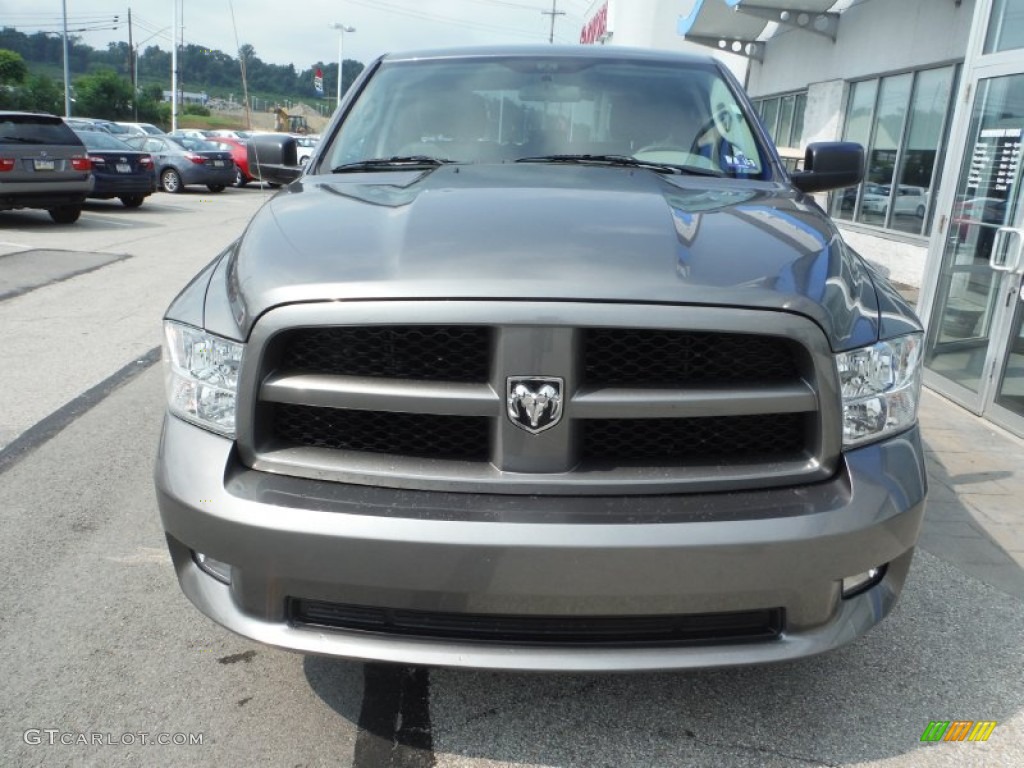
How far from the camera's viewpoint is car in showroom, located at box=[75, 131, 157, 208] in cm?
1688

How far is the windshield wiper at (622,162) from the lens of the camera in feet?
10.3

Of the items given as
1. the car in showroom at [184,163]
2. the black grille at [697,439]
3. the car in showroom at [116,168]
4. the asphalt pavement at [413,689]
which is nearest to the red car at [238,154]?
the car in showroom at [184,163]

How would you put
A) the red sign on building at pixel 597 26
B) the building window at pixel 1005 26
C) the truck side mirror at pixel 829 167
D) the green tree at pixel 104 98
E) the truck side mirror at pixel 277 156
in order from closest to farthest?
1. the truck side mirror at pixel 829 167
2. the truck side mirror at pixel 277 156
3. the building window at pixel 1005 26
4. the red sign on building at pixel 597 26
5. the green tree at pixel 104 98

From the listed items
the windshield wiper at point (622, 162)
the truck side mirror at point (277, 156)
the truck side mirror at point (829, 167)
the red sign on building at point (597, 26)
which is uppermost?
the red sign on building at point (597, 26)

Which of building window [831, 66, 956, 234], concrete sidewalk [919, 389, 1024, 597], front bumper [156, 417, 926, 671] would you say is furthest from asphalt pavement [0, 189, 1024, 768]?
building window [831, 66, 956, 234]

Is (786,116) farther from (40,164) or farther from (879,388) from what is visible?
(879,388)

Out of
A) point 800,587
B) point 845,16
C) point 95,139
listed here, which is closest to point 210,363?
point 800,587

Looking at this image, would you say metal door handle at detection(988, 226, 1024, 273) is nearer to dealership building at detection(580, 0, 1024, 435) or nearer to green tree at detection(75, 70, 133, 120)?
dealership building at detection(580, 0, 1024, 435)

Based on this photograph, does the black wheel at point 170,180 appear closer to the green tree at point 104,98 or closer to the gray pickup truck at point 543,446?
the gray pickup truck at point 543,446

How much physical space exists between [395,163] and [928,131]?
9502 millimetres

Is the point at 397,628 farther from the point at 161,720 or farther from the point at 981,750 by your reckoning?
the point at 981,750

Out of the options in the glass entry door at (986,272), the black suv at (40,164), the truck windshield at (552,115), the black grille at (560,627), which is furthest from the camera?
the black suv at (40,164)

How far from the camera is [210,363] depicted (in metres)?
2.12

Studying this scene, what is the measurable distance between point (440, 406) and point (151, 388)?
14.0ft
